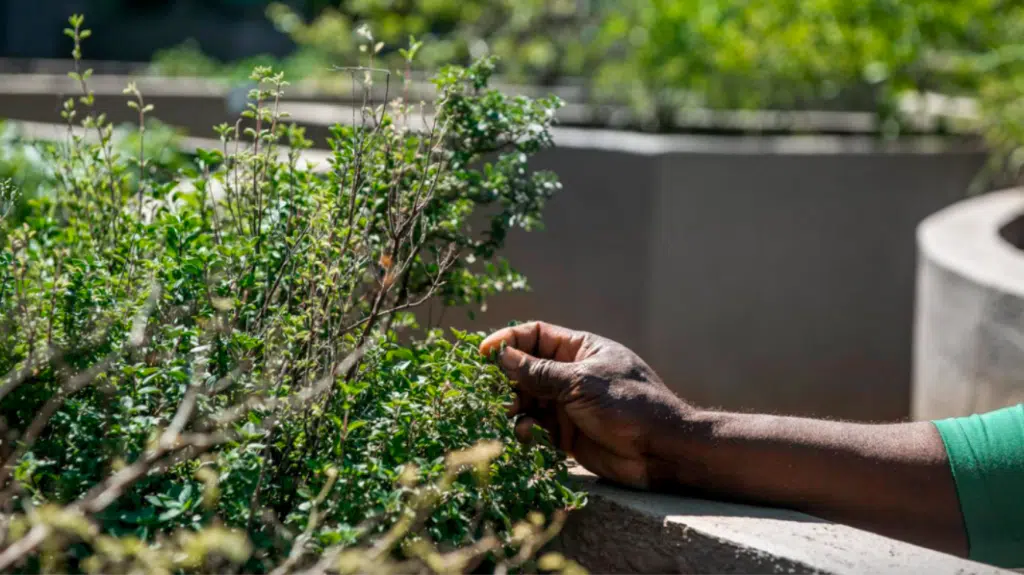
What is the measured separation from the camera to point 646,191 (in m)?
6.22

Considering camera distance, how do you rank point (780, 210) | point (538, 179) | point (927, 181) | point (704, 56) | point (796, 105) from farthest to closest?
1. point (796, 105)
2. point (704, 56)
3. point (927, 181)
4. point (780, 210)
5. point (538, 179)

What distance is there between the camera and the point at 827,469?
2174 millimetres

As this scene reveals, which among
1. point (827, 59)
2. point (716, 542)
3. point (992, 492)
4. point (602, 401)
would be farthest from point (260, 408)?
point (827, 59)

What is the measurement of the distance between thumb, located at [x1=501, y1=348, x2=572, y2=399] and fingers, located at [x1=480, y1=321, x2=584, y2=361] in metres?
0.08

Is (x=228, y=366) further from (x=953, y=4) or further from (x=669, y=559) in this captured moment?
(x=953, y=4)

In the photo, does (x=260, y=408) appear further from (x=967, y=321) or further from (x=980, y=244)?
(x=980, y=244)

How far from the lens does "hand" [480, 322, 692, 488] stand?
2.09m

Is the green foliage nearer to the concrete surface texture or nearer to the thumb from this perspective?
the concrete surface texture

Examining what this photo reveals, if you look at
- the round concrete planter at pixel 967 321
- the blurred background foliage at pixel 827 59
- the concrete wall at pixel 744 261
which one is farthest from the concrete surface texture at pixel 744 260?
the round concrete planter at pixel 967 321

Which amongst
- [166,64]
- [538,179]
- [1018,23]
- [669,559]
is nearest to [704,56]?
[1018,23]

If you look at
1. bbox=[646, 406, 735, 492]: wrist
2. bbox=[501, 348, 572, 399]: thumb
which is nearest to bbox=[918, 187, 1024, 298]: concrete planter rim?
bbox=[646, 406, 735, 492]: wrist

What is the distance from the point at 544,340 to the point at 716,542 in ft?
1.67

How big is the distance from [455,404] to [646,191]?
4.37m

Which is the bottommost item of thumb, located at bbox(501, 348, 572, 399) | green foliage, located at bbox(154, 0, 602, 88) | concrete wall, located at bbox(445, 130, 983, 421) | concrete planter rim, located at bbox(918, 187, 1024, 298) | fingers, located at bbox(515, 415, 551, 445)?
concrete wall, located at bbox(445, 130, 983, 421)
